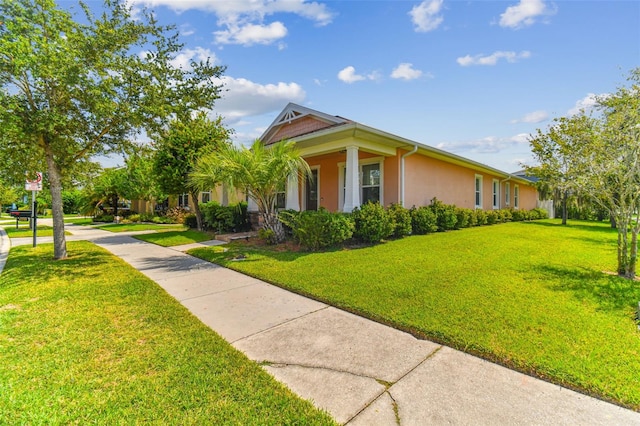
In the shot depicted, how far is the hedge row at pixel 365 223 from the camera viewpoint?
309 inches

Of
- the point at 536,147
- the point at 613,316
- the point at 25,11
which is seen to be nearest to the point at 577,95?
the point at 536,147

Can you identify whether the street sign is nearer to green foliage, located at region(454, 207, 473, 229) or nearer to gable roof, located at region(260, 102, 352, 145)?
gable roof, located at region(260, 102, 352, 145)

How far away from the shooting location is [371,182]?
11.3m

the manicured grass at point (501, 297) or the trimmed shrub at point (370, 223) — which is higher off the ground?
the trimmed shrub at point (370, 223)

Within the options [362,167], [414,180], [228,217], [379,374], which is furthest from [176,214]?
[379,374]

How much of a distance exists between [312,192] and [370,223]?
523 cm

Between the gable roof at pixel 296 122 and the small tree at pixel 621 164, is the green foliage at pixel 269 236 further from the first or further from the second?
the small tree at pixel 621 164

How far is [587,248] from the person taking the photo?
8.35 metres

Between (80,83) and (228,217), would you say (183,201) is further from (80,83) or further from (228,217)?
(80,83)

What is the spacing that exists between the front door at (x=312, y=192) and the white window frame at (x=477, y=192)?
8.49 m

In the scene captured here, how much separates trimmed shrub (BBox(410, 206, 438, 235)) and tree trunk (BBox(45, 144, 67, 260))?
32.9 feet

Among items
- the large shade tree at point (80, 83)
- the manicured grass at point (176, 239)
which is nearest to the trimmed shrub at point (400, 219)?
the large shade tree at point (80, 83)

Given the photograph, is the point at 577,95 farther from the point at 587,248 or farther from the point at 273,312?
the point at 273,312

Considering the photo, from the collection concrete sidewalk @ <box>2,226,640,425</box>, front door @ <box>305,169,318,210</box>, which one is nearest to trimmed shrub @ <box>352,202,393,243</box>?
concrete sidewalk @ <box>2,226,640,425</box>
